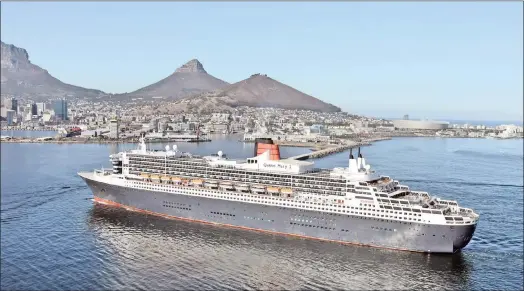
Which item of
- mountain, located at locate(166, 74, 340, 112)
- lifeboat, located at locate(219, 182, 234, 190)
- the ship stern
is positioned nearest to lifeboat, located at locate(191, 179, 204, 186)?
lifeboat, located at locate(219, 182, 234, 190)

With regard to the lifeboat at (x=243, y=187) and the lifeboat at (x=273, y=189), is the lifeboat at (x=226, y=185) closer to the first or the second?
the lifeboat at (x=243, y=187)

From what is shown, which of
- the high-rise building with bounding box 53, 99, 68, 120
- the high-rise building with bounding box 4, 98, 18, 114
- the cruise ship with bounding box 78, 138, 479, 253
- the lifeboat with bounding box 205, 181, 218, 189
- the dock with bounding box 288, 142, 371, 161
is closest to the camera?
the cruise ship with bounding box 78, 138, 479, 253

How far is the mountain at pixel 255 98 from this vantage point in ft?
308

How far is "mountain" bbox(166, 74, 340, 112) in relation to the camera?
93.9m

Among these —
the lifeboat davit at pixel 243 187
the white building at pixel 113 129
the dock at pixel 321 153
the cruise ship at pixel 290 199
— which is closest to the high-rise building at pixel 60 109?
the white building at pixel 113 129

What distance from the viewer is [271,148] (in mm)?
17594

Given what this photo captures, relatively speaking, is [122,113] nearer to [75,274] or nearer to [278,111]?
[278,111]

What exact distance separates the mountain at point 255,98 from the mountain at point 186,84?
10.9 meters

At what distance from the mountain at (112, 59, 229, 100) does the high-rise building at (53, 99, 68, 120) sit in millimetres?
46963

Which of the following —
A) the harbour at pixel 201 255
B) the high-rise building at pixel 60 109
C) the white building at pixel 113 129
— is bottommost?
the harbour at pixel 201 255

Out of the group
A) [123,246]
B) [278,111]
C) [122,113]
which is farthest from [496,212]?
[278,111]

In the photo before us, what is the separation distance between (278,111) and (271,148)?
83.8 meters

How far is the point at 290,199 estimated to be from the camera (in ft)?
51.0

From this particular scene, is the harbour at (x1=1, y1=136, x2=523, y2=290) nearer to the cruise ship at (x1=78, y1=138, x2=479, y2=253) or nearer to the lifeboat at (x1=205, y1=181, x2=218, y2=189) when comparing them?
the cruise ship at (x1=78, y1=138, x2=479, y2=253)
